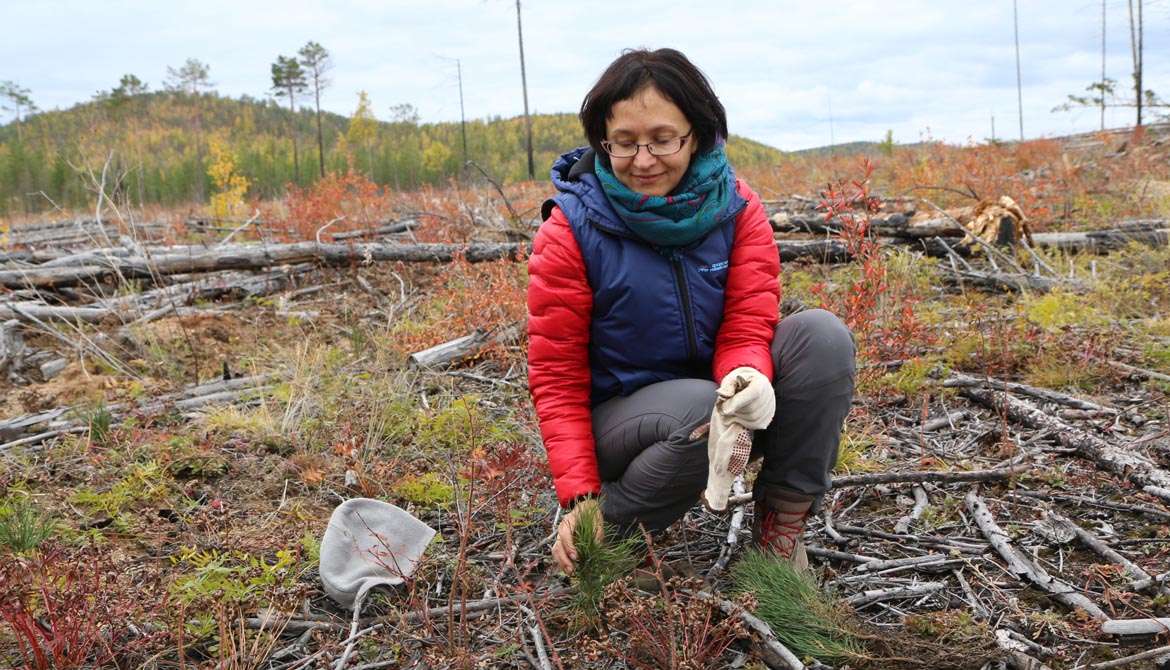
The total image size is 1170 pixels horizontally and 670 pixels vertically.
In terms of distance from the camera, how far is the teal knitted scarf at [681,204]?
208 cm

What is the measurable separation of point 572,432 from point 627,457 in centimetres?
19

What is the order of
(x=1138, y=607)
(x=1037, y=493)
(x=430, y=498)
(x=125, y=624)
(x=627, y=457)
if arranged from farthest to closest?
(x=430, y=498) → (x=1037, y=493) → (x=627, y=457) → (x=125, y=624) → (x=1138, y=607)

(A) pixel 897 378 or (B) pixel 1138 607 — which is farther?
(A) pixel 897 378

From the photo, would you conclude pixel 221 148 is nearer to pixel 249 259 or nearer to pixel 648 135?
pixel 249 259

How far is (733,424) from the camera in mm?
1872

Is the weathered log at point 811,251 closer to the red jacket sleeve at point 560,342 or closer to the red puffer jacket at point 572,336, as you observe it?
the red puffer jacket at point 572,336

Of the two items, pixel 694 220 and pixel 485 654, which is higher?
pixel 694 220

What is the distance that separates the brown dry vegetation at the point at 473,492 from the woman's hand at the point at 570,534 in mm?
131

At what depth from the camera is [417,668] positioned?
6.38ft

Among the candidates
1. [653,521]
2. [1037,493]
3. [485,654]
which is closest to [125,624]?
[485,654]

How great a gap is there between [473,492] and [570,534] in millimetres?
771

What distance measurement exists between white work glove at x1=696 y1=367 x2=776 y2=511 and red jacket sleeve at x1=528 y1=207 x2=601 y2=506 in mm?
379

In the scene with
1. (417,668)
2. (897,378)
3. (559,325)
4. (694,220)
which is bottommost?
(417,668)

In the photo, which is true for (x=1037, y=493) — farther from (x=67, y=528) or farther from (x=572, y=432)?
(x=67, y=528)
